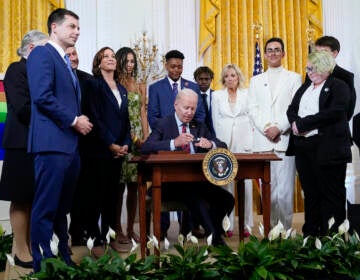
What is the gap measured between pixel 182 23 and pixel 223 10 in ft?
2.09

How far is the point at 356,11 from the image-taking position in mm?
7582

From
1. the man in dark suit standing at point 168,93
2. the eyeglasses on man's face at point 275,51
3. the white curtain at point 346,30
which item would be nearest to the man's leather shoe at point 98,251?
the man in dark suit standing at point 168,93

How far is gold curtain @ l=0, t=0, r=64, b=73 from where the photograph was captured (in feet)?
19.5

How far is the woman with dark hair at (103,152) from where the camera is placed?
384cm

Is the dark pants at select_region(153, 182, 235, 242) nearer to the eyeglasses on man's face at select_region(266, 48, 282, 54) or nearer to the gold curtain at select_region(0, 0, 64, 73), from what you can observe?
the eyeglasses on man's face at select_region(266, 48, 282, 54)

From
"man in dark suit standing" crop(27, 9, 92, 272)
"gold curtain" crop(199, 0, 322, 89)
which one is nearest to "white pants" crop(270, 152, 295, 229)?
"man in dark suit standing" crop(27, 9, 92, 272)

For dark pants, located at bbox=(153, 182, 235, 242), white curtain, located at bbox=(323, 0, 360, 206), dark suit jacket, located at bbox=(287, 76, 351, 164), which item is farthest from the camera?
white curtain, located at bbox=(323, 0, 360, 206)

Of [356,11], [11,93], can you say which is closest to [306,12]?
[356,11]

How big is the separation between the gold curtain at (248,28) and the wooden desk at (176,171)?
3.44 m

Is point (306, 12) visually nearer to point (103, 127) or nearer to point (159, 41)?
Result: point (159, 41)

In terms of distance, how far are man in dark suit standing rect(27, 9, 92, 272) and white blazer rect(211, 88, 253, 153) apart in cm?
218

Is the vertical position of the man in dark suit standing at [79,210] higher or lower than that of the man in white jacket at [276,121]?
lower

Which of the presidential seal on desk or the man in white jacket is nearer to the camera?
the presidential seal on desk

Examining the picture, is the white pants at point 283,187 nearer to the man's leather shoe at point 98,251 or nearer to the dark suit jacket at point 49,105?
the man's leather shoe at point 98,251
